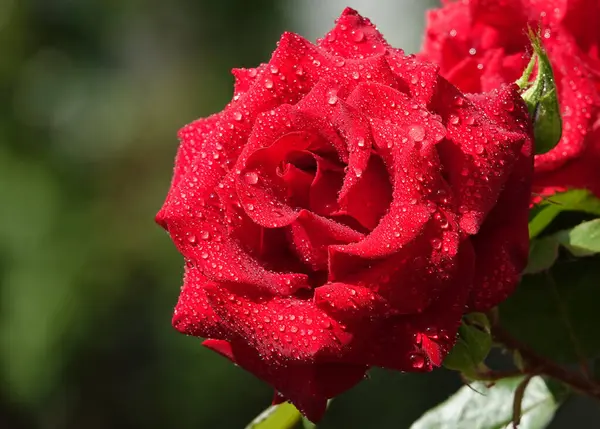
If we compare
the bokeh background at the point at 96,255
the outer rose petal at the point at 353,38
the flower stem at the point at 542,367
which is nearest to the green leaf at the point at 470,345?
the flower stem at the point at 542,367

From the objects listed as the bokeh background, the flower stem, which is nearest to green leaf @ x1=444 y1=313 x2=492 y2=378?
the flower stem

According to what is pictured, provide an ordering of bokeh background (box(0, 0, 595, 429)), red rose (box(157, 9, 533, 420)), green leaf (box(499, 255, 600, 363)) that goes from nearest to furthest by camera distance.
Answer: red rose (box(157, 9, 533, 420)) < green leaf (box(499, 255, 600, 363)) < bokeh background (box(0, 0, 595, 429))

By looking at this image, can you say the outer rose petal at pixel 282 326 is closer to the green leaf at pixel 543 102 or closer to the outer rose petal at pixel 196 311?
the outer rose petal at pixel 196 311

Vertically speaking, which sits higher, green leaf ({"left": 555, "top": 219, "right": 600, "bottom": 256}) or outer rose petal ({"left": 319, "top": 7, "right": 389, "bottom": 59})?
outer rose petal ({"left": 319, "top": 7, "right": 389, "bottom": 59})

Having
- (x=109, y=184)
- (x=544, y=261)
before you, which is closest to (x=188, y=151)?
(x=544, y=261)

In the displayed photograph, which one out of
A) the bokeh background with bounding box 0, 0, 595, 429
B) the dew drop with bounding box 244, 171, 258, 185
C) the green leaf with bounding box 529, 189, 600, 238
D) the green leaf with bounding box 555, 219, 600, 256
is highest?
the dew drop with bounding box 244, 171, 258, 185

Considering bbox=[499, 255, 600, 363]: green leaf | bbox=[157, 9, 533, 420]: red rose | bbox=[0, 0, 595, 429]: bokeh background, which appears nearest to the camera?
bbox=[157, 9, 533, 420]: red rose

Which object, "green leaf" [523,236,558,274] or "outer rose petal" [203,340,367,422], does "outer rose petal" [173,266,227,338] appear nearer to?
"outer rose petal" [203,340,367,422]

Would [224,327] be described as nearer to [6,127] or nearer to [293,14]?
[6,127]
